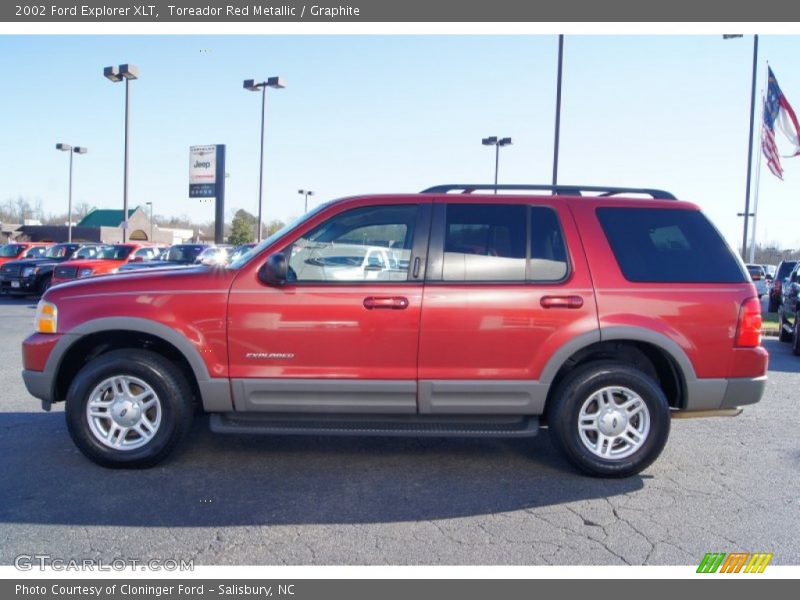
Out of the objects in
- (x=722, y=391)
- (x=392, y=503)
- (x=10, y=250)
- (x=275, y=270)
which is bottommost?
(x=392, y=503)

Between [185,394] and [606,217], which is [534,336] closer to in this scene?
[606,217]

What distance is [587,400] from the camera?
16.3ft

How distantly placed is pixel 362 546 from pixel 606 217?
2902 millimetres

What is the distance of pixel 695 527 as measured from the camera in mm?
4238

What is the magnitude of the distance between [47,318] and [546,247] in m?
3.59

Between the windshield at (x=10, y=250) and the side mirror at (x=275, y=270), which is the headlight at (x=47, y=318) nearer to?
the side mirror at (x=275, y=270)

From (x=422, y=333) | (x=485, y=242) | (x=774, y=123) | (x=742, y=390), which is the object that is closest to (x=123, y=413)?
(x=422, y=333)

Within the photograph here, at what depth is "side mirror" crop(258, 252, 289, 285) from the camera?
4.83 metres

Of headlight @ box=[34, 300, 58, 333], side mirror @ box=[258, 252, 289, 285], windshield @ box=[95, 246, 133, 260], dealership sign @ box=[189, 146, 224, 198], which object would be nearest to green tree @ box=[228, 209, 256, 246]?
dealership sign @ box=[189, 146, 224, 198]

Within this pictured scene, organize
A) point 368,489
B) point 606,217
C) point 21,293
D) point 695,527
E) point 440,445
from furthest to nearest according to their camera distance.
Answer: point 21,293 → point 440,445 → point 606,217 → point 368,489 → point 695,527

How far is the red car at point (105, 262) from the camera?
17.8 meters

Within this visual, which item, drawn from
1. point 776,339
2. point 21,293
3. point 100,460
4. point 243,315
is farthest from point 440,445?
point 21,293

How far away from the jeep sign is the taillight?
121 ft

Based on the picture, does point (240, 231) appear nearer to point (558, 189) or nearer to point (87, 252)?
point (87, 252)
